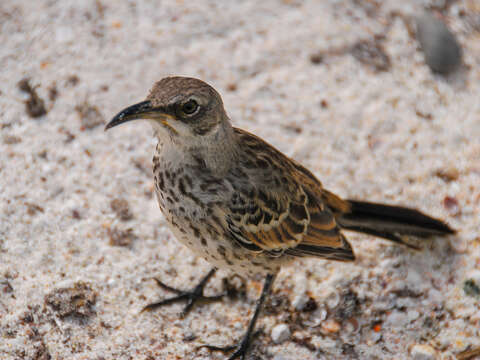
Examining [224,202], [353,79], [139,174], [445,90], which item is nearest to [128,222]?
[139,174]

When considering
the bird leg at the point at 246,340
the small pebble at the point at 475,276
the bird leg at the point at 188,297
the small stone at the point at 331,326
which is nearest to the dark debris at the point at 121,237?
→ the bird leg at the point at 188,297

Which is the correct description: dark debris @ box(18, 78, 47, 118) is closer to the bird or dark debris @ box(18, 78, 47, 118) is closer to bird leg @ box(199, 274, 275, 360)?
the bird

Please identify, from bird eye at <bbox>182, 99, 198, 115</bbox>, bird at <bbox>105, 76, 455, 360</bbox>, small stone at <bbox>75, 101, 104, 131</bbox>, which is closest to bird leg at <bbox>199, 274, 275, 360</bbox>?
bird at <bbox>105, 76, 455, 360</bbox>

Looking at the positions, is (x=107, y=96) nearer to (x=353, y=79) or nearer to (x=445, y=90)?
(x=353, y=79)

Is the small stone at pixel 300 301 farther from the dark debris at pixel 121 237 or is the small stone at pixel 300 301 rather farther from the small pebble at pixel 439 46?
the small pebble at pixel 439 46

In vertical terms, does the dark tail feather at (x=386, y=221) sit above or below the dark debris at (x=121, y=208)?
below

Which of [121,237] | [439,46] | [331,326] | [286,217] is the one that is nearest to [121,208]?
[121,237]

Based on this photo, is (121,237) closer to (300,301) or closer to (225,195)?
(225,195)
